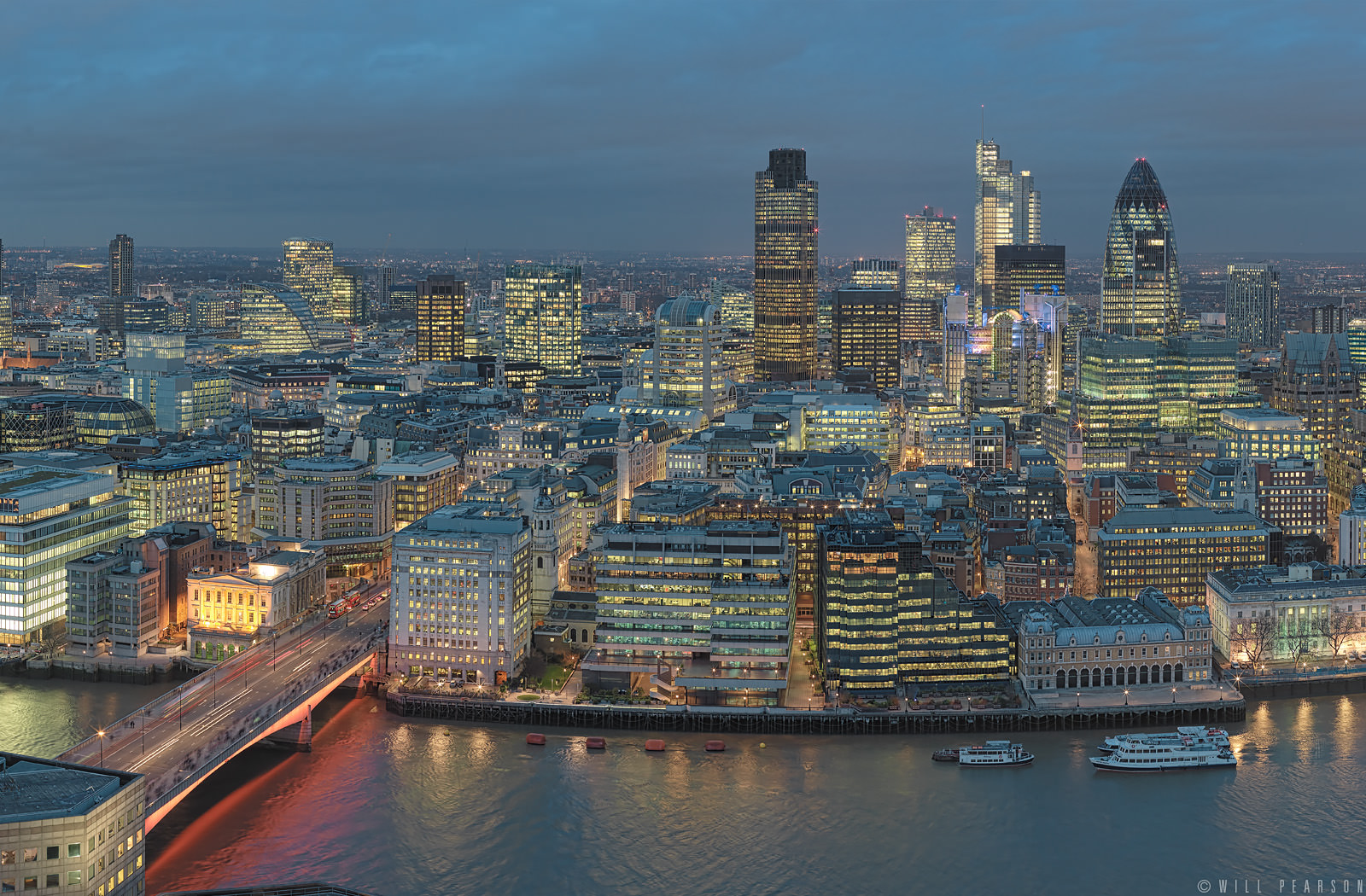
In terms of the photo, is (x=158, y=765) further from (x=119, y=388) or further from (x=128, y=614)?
(x=119, y=388)

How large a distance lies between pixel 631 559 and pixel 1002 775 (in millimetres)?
13876

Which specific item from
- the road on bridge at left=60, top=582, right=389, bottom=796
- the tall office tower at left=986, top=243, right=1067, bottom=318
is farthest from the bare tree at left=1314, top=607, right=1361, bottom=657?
the tall office tower at left=986, top=243, right=1067, bottom=318

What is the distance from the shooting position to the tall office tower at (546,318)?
423 feet

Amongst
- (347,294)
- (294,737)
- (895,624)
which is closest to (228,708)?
(294,737)

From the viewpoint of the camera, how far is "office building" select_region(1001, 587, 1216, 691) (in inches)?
2053

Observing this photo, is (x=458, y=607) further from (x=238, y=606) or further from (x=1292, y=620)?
(x=1292, y=620)

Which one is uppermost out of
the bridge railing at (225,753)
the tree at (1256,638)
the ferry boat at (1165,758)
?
the tree at (1256,638)

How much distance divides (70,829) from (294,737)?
51.0 feet

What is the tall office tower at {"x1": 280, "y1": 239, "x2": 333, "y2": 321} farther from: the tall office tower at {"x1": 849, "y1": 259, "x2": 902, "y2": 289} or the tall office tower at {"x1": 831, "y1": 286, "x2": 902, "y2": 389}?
the tall office tower at {"x1": 831, "y1": 286, "x2": 902, "y2": 389}

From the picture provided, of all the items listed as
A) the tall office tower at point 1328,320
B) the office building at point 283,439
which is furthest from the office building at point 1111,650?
the tall office tower at point 1328,320

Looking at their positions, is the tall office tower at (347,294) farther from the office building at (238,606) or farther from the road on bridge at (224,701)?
the road on bridge at (224,701)

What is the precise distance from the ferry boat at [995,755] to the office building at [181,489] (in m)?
37.0

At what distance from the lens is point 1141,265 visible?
114 meters

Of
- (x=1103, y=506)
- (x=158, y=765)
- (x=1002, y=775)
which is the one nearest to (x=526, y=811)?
(x=158, y=765)
